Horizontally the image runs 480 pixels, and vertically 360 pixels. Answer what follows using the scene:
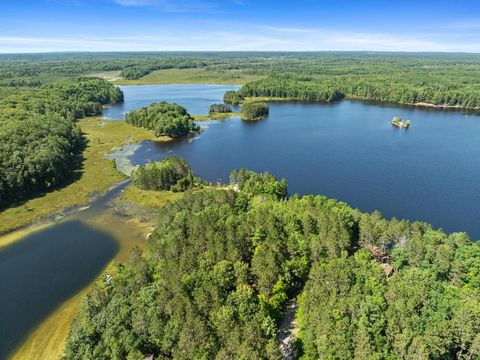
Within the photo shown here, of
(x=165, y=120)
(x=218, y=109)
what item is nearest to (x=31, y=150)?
(x=165, y=120)

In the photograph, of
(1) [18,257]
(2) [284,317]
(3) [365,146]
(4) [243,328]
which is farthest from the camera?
(3) [365,146]

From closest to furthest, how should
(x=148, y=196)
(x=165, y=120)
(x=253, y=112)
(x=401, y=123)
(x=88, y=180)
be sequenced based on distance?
(x=148, y=196), (x=88, y=180), (x=165, y=120), (x=401, y=123), (x=253, y=112)

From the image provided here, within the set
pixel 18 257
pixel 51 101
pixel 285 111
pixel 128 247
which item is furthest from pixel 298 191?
pixel 51 101

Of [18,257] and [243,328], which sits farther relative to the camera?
[18,257]

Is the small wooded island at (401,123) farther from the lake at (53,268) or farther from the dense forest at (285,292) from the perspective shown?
the lake at (53,268)

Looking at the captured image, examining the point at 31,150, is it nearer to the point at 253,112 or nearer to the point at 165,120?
the point at 165,120

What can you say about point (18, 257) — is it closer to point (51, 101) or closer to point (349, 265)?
point (349, 265)

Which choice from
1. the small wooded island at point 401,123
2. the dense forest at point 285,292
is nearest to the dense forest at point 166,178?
the dense forest at point 285,292
